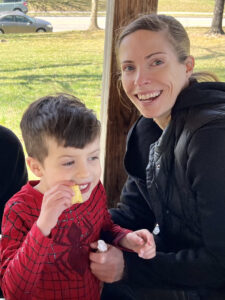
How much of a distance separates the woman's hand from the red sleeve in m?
0.22

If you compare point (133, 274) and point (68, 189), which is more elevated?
point (68, 189)

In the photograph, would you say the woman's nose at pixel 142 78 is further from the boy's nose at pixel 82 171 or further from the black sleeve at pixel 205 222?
the boy's nose at pixel 82 171

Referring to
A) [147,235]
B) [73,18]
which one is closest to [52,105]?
[147,235]

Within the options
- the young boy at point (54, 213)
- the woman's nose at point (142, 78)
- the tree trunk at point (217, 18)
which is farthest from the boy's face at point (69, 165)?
the tree trunk at point (217, 18)

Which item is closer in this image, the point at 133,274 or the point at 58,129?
the point at 58,129

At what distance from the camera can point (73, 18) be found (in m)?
1.87

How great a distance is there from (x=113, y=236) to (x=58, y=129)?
1.66 ft

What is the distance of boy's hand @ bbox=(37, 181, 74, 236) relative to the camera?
1.12 meters

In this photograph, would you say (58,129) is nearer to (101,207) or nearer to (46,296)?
(101,207)

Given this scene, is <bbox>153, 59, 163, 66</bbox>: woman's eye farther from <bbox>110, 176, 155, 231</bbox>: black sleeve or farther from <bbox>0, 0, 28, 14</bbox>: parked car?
<bbox>0, 0, 28, 14</bbox>: parked car

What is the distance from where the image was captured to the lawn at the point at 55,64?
190cm

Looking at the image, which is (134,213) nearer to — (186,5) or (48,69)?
(48,69)

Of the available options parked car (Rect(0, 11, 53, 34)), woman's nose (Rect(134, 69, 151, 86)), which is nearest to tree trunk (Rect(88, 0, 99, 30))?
parked car (Rect(0, 11, 53, 34))

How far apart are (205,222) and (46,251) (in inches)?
20.3
